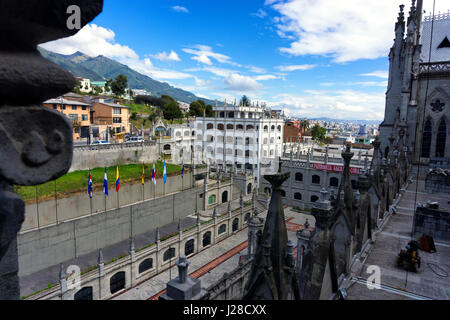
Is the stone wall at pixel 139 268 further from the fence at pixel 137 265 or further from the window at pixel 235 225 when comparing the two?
the window at pixel 235 225

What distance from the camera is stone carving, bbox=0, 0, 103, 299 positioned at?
175cm

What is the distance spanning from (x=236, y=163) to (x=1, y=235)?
58962 millimetres

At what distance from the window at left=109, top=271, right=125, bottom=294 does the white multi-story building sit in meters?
34.8

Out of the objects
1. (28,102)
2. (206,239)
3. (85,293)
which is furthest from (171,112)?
(28,102)

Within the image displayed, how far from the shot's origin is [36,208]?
26234 mm

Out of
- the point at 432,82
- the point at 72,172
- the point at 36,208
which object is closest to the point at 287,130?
the point at 432,82

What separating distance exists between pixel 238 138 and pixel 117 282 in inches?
1573

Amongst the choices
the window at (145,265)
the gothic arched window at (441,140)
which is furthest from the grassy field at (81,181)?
the gothic arched window at (441,140)

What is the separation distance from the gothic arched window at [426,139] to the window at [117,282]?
37.6 meters

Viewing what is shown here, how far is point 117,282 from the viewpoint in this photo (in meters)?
25.4

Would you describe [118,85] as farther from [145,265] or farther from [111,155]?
[145,265]

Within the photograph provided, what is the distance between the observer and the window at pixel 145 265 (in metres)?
27.3

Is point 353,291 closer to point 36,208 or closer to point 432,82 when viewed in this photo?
point 36,208

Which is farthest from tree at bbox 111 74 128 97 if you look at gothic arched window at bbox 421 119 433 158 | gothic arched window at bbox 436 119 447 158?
gothic arched window at bbox 436 119 447 158
